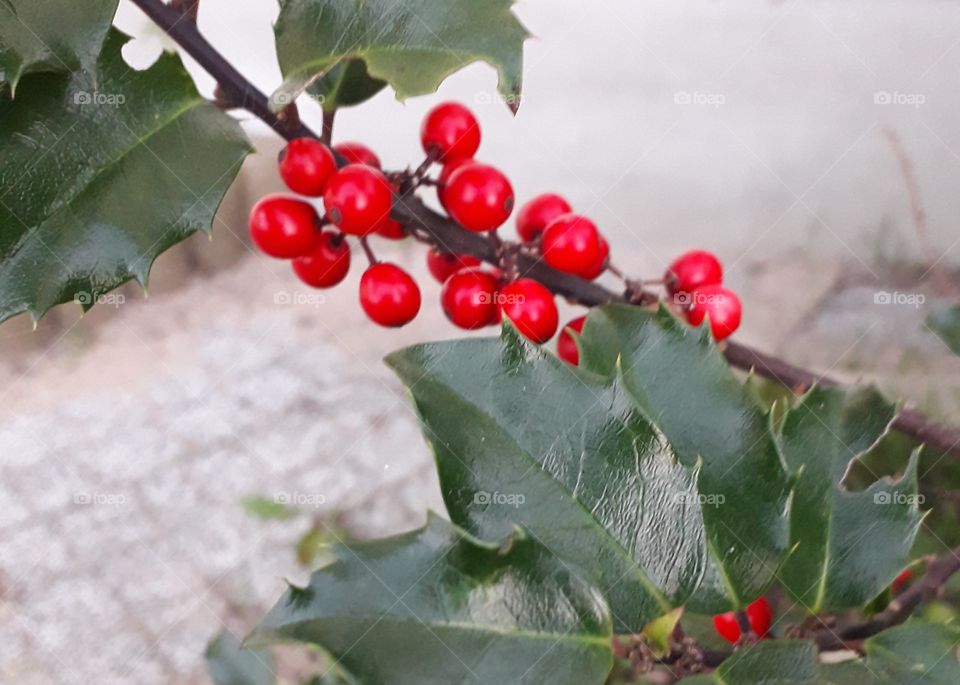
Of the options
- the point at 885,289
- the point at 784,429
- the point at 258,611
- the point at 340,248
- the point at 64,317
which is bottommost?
the point at 885,289

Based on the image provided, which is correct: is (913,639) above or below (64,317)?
below

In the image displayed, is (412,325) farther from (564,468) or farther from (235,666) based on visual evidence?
(564,468)

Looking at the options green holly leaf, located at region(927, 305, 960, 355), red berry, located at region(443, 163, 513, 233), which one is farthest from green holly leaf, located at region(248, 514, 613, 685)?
green holly leaf, located at region(927, 305, 960, 355)

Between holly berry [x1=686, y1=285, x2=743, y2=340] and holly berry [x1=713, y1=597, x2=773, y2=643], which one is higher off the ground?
holly berry [x1=686, y1=285, x2=743, y2=340]

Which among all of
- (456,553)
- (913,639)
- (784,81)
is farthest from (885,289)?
(456,553)

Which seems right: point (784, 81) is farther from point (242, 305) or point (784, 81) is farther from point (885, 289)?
point (242, 305)

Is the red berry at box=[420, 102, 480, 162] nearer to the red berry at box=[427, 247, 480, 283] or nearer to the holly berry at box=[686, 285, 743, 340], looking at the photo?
the red berry at box=[427, 247, 480, 283]

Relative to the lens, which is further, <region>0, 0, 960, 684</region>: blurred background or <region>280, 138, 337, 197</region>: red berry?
<region>0, 0, 960, 684</region>: blurred background
